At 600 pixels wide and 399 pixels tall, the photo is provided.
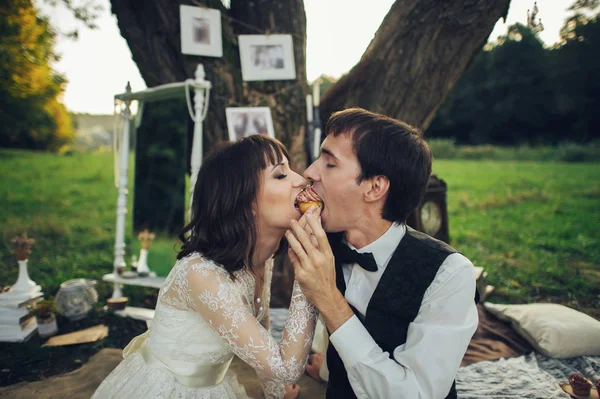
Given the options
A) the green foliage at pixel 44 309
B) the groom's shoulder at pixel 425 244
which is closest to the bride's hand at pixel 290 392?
the groom's shoulder at pixel 425 244

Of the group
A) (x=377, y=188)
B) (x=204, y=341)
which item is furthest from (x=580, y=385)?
(x=204, y=341)

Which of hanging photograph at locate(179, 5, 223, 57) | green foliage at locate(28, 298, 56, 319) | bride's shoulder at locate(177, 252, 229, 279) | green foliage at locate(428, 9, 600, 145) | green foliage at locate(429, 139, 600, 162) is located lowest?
green foliage at locate(28, 298, 56, 319)

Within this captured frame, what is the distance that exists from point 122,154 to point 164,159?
515 mm

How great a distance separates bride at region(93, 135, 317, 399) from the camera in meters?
2.19

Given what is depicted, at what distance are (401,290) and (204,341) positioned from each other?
119cm

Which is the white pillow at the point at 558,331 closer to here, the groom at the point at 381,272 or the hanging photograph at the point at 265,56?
the groom at the point at 381,272

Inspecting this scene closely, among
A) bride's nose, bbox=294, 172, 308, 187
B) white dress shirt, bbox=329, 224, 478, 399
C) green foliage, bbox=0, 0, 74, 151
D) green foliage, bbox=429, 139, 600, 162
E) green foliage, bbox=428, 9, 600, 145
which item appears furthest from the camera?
green foliage, bbox=428, 9, 600, 145

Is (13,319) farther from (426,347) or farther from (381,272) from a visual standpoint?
(426,347)

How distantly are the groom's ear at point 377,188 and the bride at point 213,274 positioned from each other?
0.43 metres

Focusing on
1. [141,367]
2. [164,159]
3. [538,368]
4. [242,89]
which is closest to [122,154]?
[164,159]

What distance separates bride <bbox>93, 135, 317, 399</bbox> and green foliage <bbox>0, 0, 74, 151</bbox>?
6.67 m

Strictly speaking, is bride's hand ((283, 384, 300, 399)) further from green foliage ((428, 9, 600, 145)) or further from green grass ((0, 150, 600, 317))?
green foliage ((428, 9, 600, 145))

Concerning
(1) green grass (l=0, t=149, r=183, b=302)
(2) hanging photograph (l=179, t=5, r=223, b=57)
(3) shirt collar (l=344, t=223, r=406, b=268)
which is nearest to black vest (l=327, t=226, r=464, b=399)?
(3) shirt collar (l=344, t=223, r=406, b=268)

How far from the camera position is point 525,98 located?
125ft
